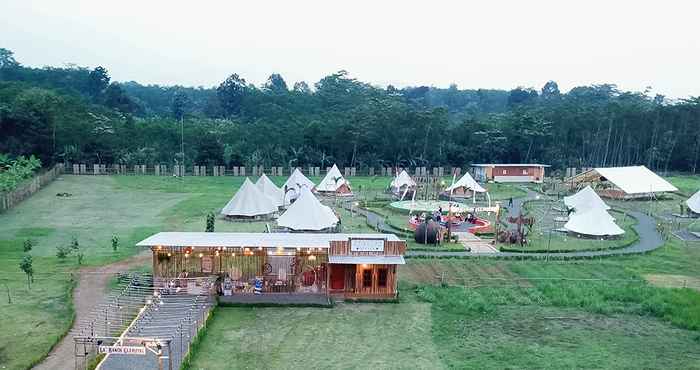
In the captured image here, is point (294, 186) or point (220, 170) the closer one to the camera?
point (294, 186)

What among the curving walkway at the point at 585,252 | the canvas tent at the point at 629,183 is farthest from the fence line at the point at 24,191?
the canvas tent at the point at 629,183

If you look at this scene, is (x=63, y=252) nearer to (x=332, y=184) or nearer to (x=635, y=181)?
(x=332, y=184)

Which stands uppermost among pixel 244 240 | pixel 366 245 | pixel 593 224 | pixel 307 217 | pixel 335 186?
pixel 366 245

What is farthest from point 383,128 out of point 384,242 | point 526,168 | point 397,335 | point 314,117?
point 397,335

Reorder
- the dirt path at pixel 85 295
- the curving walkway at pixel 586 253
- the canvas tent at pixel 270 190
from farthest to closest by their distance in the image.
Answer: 1. the canvas tent at pixel 270 190
2. the curving walkway at pixel 586 253
3. the dirt path at pixel 85 295

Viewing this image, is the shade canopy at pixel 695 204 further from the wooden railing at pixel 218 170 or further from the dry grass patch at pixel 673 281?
the wooden railing at pixel 218 170

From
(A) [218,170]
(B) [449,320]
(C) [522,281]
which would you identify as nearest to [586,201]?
(C) [522,281]
